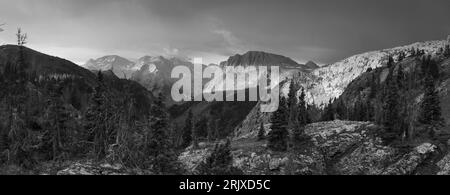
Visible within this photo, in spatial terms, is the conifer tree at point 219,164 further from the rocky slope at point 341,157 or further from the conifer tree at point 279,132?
the conifer tree at point 279,132

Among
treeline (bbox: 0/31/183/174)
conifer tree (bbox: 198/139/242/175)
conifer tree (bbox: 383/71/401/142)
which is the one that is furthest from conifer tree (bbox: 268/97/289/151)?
treeline (bbox: 0/31/183/174)

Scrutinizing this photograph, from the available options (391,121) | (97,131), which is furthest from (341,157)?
(97,131)

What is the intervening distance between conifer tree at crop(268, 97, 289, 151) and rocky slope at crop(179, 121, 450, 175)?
1521mm

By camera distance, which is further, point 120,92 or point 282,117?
point 282,117

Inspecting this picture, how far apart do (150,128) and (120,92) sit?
5.39 meters

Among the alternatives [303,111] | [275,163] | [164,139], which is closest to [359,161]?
[275,163]

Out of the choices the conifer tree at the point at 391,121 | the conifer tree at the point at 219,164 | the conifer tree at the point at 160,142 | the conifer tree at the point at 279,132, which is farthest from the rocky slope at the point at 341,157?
the conifer tree at the point at 219,164

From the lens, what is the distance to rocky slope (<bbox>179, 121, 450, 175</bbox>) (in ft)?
162

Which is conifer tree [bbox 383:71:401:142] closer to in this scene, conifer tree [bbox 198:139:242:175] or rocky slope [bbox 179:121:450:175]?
rocky slope [bbox 179:121:450:175]

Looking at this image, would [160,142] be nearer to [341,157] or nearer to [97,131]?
[97,131]

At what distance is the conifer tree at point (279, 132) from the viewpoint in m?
58.1

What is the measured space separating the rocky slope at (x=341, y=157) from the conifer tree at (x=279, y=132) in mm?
1521
